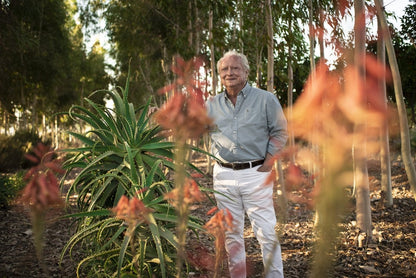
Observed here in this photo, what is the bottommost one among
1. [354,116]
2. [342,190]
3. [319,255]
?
[319,255]

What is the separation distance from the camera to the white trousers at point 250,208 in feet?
8.93

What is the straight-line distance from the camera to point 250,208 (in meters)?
2.79

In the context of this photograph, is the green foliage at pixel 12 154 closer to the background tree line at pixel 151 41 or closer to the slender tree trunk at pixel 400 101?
the background tree line at pixel 151 41

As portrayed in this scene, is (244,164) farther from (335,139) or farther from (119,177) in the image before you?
(335,139)

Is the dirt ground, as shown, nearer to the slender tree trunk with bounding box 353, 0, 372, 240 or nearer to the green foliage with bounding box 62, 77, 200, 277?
the slender tree trunk with bounding box 353, 0, 372, 240

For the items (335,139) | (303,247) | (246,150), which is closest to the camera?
(335,139)

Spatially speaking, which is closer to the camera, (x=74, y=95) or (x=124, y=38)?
(x=124, y=38)

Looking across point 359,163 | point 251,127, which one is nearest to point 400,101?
point 359,163

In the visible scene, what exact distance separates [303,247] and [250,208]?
1.44m

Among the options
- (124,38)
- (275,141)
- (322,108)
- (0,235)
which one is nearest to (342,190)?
(322,108)

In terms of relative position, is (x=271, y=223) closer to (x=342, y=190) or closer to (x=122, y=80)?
(x=342, y=190)

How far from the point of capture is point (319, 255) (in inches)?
23.7

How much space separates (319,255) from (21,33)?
12641 mm

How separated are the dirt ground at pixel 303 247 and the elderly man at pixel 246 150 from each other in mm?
251
